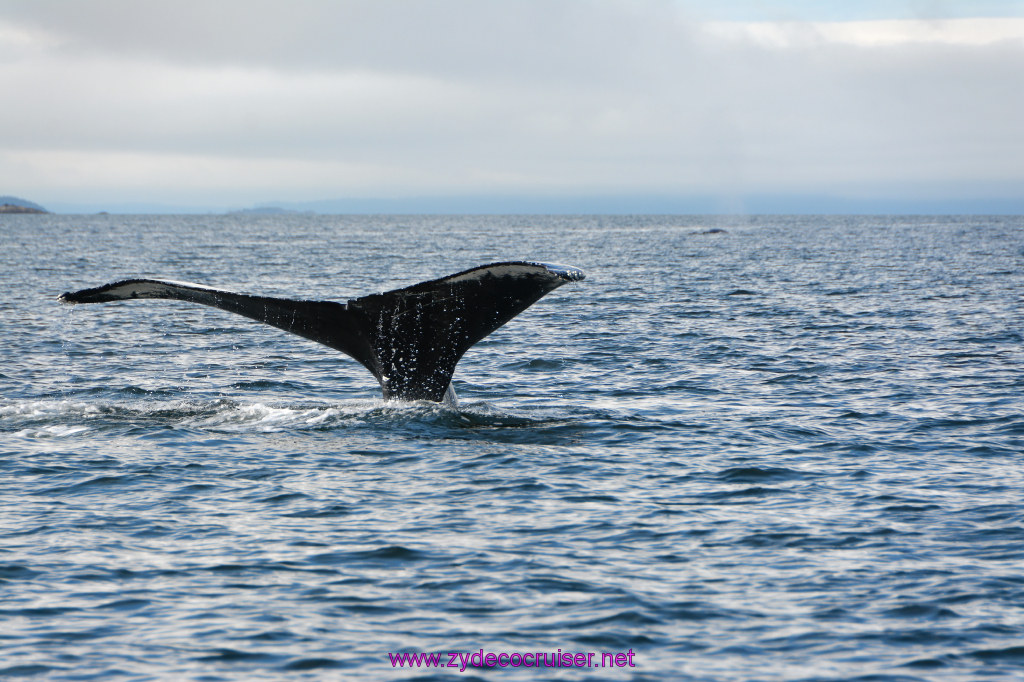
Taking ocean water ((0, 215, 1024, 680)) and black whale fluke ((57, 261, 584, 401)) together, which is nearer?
ocean water ((0, 215, 1024, 680))

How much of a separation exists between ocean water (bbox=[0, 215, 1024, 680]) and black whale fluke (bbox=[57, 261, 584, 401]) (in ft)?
3.32

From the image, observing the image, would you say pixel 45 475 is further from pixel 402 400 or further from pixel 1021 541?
pixel 1021 541

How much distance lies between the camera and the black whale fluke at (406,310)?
9.70 meters

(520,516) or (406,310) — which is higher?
(406,310)

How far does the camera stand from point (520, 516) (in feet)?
31.7

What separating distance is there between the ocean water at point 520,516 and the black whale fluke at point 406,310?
1.01 metres

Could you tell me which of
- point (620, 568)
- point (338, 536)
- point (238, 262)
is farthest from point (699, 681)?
point (238, 262)

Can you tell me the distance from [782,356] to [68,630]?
16.1 metres

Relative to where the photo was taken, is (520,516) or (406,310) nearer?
(520,516)

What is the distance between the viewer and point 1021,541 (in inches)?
350

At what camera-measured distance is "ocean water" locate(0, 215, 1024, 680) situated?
6.92m

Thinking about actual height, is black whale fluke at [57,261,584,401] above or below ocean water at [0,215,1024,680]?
above

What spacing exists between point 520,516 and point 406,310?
2.49 meters

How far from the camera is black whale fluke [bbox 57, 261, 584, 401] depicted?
9703mm
